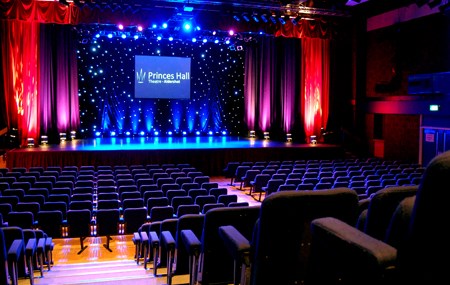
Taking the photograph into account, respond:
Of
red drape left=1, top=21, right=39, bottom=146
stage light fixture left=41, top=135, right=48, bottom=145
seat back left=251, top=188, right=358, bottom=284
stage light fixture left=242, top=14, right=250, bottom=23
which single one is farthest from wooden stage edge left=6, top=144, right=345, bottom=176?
seat back left=251, top=188, right=358, bottom=284

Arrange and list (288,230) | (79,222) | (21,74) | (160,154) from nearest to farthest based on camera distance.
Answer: (288,230) → (79,222) → (160,154) → (21,74)

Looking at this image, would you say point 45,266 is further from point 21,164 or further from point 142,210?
point 21,164

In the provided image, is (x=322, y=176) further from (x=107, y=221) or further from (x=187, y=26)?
(x=187, y=26)

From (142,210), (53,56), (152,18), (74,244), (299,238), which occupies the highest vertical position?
(152,18)

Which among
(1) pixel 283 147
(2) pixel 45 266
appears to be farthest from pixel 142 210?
(1) pixel 283 147

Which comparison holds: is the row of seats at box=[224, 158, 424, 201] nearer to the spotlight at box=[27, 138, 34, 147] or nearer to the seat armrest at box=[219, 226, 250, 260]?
the seat armrest at box=[219, 226, 250, 260]

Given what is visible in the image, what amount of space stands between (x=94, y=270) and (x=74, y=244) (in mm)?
2592

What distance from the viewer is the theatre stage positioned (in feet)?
45.3

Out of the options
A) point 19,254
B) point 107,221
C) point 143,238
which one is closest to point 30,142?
point 107,221

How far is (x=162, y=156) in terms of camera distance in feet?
47.9

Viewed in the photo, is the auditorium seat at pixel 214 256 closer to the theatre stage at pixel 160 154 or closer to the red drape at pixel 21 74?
the theatre stage at pixel 160 154

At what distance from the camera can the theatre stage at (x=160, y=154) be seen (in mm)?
13812

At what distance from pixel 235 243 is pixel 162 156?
12.4m

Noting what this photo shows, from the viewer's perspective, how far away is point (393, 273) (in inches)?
51.4
